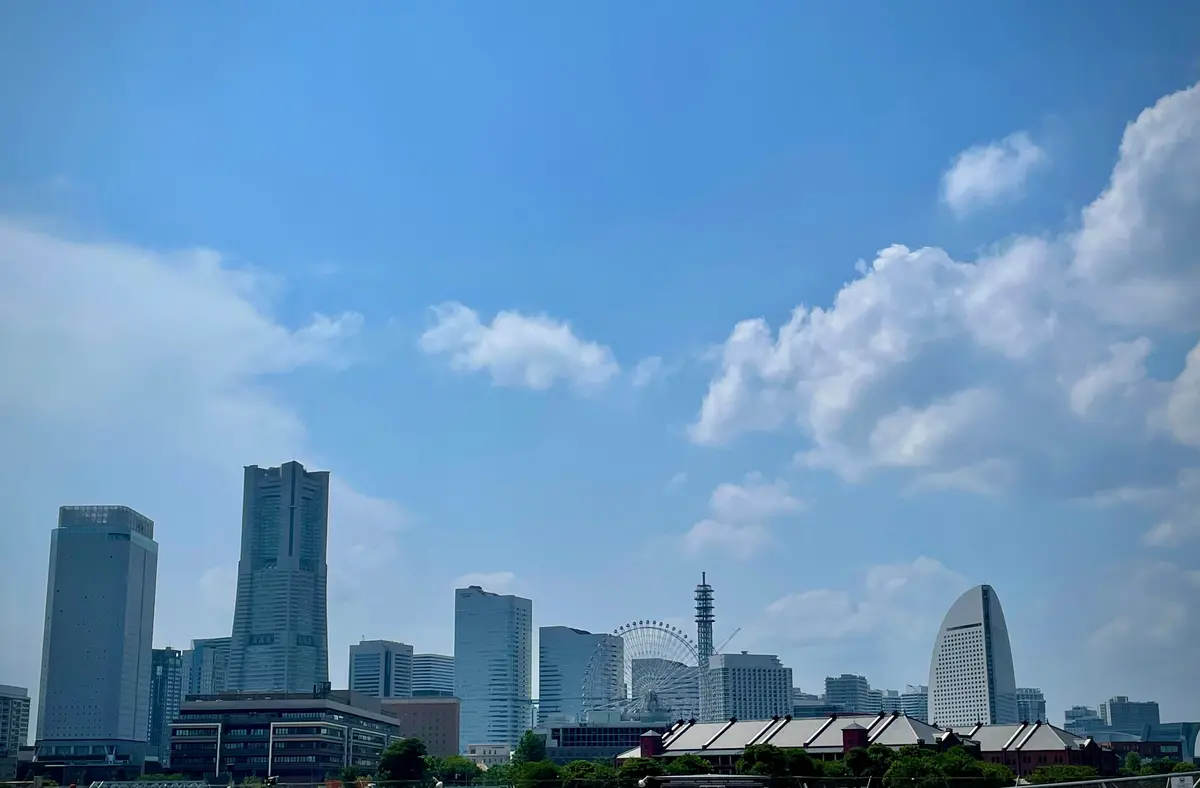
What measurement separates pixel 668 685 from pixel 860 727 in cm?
8667

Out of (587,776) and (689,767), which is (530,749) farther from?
(587,776)

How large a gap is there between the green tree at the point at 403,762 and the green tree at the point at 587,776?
1107 inches

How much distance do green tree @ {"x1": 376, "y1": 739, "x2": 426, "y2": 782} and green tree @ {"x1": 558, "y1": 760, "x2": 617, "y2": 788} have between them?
28111 millimetres

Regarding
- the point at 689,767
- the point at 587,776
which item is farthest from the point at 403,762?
the point at 587,776

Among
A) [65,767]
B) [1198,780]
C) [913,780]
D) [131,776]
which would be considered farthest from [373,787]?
[65,767]

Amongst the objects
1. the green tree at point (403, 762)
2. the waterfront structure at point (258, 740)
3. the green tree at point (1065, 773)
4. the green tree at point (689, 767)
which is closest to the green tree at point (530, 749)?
the waterfront structure at point (258, 740)

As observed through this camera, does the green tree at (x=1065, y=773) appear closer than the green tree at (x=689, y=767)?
No

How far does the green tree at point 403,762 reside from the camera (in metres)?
114

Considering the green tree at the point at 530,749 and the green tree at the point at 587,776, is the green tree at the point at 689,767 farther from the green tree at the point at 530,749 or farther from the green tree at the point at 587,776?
the green tree at the point at 530,749

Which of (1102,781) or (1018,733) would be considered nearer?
(1102,781)

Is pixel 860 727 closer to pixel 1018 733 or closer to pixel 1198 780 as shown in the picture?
pixel 1018 733

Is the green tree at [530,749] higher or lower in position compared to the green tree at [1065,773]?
higher

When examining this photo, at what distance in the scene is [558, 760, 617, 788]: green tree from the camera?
58.9 metres

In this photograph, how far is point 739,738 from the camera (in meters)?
116
